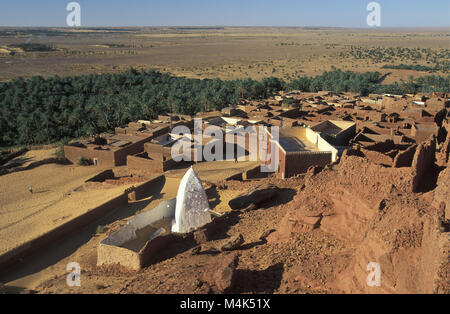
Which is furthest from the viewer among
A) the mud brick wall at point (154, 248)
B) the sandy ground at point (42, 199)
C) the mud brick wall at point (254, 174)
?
the mud brick wall at point (254, 174)

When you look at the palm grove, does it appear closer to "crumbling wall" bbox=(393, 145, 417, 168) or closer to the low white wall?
the low white wall

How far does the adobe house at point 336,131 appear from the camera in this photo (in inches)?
879

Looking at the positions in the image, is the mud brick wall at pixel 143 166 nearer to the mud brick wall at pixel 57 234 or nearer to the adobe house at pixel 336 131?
the mud brick wall at pixel 57 234

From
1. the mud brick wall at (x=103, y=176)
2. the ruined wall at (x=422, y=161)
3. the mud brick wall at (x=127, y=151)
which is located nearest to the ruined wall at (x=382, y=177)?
the ruined wall at (x=422, y=161)

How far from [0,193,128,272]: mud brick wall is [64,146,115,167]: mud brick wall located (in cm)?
693

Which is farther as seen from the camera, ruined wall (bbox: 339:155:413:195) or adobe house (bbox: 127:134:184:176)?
adobe house (bbox: 127:134:184:176)

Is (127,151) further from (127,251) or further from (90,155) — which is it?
(127,251)

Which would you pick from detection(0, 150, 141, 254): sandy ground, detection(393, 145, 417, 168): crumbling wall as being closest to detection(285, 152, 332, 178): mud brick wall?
detection(393, 145, 417, 168): crumbling wall

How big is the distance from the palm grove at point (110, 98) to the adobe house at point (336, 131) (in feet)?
48.9

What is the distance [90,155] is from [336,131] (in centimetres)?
1625

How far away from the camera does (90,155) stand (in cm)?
2433

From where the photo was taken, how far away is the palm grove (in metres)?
33.0

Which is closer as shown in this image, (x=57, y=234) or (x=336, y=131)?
(x=57, y=234)

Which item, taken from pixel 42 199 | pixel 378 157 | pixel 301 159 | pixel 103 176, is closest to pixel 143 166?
pixel 103 176
